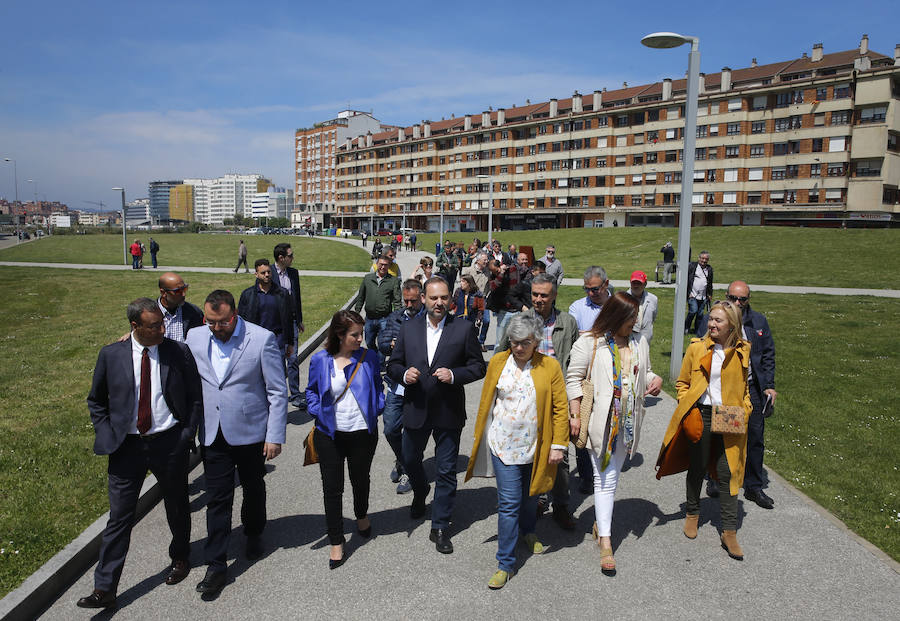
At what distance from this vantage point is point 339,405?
4.24 meters

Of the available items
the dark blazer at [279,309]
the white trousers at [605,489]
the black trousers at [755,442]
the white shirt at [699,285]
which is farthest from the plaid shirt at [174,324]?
the white shirt at [699,285]

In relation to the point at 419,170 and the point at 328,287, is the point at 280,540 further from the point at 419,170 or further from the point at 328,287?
the point at 419,170

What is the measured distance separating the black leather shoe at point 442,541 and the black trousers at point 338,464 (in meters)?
0.69

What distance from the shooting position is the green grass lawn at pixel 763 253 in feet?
89.7

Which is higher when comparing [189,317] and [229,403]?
[189,317]

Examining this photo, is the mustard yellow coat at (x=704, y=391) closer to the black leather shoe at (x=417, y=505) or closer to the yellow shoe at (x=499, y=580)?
the yellow shoe at (x=499, y=580)

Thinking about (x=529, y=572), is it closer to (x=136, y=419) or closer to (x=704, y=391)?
(x=704, y=391)

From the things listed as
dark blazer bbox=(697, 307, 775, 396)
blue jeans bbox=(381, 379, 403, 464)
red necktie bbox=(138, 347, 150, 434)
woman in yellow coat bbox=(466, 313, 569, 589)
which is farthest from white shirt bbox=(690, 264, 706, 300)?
red necktie bbox=(138, 347, 150, 434)

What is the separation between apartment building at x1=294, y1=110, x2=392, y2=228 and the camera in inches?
4584

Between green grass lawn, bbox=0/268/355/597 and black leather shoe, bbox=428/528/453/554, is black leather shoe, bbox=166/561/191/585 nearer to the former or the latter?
green grass lawn, bbox=0/268/355/597

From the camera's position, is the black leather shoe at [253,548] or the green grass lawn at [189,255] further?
the green grass lawn at [189,255]

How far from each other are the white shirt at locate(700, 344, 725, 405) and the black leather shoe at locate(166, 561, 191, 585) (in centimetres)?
403

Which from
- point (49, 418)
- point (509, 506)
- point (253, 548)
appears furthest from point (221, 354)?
point (49, 418)

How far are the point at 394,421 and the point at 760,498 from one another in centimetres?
336
